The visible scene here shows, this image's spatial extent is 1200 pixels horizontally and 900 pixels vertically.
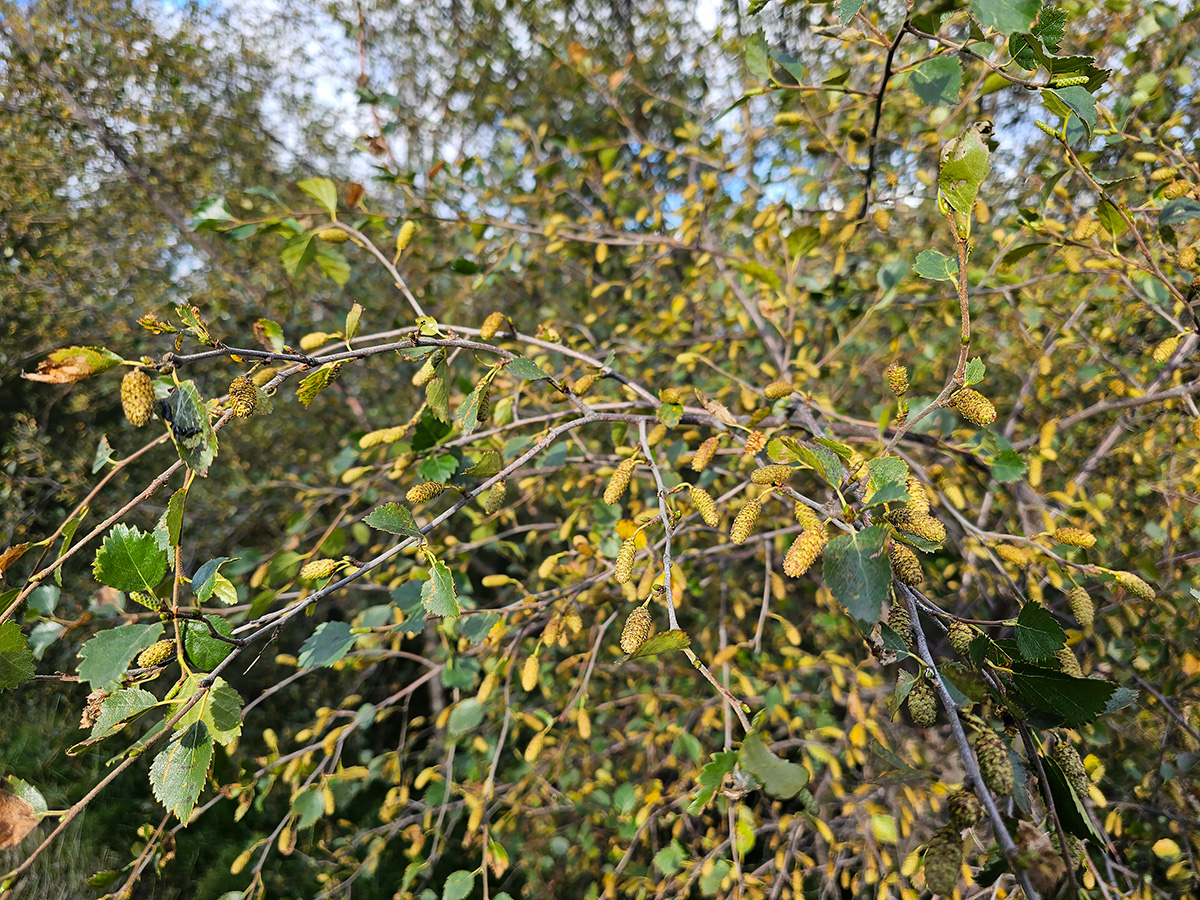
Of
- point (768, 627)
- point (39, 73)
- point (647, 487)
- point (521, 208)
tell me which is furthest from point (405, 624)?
point (39, 73)

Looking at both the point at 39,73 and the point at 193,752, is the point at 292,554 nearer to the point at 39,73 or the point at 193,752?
the point at 193,752

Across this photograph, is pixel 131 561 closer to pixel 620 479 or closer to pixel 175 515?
pixel 175 515

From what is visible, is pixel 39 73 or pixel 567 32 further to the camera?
pixel 567 32

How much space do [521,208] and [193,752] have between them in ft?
7.15

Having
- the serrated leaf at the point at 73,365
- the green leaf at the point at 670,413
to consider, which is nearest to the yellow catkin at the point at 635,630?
the green leaf at the point at 670,413

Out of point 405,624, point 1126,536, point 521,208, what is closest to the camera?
point 405,624

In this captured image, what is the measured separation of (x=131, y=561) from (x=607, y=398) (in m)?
1.19

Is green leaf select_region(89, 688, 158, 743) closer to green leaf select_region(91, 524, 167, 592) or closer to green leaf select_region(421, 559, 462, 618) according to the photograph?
green leaf select_region(91, 524, 167, 592)

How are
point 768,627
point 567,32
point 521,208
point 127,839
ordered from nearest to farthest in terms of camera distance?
point 768,627
point 521,208
point 127,839
point 567,32

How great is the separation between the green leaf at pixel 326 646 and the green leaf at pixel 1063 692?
2.22 feet

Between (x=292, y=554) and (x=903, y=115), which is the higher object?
(x=903, y=115)

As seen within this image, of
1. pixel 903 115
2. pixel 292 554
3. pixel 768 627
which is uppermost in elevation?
pixel 903 115

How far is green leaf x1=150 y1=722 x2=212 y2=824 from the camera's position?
0.49 m

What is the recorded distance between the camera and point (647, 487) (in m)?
1.64
